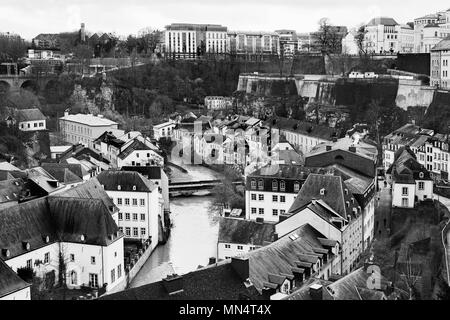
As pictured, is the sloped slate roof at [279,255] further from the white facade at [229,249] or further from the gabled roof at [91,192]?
the gabled roof at [91,192]

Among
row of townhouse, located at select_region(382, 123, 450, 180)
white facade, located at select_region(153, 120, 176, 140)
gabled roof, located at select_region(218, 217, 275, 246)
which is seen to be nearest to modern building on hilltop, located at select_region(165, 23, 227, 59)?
white facade, located at select_region(153, 120, 176, 140)

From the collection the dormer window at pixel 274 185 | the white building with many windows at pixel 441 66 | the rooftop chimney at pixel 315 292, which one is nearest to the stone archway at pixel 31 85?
the white building with many windows at pixel 441 66

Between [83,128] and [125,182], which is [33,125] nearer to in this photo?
[83,128]

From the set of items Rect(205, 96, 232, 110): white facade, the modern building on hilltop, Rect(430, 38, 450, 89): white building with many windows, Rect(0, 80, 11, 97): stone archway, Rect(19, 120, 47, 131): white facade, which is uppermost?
the modern building on hilltop

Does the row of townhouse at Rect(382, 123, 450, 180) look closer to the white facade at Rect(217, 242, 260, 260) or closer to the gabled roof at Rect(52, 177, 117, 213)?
the white facade at Rect(217, 242, 260, 260)

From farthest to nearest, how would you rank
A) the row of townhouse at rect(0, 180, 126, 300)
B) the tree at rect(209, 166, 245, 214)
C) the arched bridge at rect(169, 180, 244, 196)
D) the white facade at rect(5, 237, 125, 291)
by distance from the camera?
the arched bridge at rect(169, 180, 244, 196), the tree at rect(209, 166, 245, 214), the white facade at rect(5, 237, 125, 291), the row of townhouse at rect(0, 180, 126, 300)
